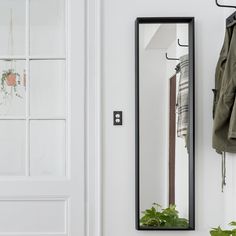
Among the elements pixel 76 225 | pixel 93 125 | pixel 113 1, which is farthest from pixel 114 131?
pixel 113 1

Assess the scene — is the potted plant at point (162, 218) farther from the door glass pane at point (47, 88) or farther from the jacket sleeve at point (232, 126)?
the door glass pane at point (47, 88)

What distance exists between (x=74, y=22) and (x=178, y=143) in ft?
3.21

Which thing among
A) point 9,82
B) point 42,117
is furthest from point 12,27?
point 42,117

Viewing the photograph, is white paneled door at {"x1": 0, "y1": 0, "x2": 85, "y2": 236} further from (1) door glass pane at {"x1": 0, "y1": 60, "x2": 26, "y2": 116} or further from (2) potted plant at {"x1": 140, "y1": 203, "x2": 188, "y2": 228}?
(2) potted plant at {"x1": 140, "y1": 203, "x2": 188, "y2": 228}

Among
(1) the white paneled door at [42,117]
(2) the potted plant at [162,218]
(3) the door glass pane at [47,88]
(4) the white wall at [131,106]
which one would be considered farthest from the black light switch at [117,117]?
(2) the potted plant at [162,218]

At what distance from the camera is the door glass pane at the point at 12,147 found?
274cm

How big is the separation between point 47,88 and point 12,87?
219mm

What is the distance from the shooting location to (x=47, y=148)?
276 centimetres

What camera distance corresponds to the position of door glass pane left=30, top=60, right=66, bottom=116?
277cm

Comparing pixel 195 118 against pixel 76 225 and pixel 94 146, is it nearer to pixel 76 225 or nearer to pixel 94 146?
pixel 94 146

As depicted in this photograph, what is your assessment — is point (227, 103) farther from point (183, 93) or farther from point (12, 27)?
point (12, 27)

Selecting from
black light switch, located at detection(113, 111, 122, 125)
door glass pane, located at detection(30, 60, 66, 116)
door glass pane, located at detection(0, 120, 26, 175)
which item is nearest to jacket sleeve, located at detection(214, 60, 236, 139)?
black light switch, located at detection(113, 111, 122, 125)

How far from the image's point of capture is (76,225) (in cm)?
271

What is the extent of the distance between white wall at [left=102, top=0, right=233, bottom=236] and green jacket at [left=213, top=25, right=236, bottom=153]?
7.9 inches
